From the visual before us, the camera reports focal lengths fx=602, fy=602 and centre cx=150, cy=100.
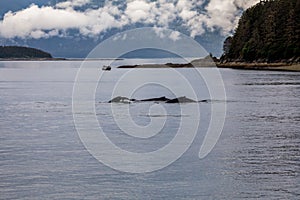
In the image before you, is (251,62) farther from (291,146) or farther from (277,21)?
(291,146)

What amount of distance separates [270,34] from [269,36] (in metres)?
0.59

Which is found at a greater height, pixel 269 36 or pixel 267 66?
pixel 269 36

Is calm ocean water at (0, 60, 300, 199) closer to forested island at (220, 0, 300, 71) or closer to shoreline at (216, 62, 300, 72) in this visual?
shoreline at (216, 62, 300, 72)

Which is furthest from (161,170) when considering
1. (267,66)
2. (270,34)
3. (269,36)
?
(269,36)

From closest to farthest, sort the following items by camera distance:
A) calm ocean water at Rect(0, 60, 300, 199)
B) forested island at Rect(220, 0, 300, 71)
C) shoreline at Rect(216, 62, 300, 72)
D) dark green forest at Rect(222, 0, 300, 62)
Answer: calm ocean water at Rect(0, 60, 300, 199) → shoreline at Rect(216, 62, 300, 72) → forested island at Rect(220, 0, 300, 71) → dark green forest at Rect(222, 0, 300, 62)

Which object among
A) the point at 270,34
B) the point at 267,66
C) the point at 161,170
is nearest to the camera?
the point at 161,170

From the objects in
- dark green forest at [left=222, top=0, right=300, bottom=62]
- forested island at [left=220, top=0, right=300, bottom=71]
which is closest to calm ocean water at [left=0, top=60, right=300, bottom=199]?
forested island at [left=220, top=0, right=300, bottom=71]

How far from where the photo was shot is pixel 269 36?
154750mm

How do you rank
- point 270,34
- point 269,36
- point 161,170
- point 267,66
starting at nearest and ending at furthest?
point 161,170 → point 267,66 → point 270,34 → point 269,36

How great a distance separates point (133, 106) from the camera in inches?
1998

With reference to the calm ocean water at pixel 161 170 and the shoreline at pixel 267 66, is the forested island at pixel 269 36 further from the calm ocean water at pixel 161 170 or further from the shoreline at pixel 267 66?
the calm ocean water at pixel 161 170

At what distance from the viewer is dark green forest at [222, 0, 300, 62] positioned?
480ft

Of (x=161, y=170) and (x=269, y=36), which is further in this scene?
(x=269, y=36)

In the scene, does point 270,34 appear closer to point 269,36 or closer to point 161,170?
point 269,36
